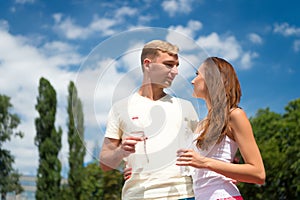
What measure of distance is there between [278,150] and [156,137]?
28.8 m

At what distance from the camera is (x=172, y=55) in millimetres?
2516

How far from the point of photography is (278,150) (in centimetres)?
3000

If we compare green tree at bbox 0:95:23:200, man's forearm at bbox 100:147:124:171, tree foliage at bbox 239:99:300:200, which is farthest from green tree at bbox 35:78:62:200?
man's forearm at bbox 100:147:124:171

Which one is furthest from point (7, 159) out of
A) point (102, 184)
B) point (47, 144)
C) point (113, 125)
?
point (113, 125)

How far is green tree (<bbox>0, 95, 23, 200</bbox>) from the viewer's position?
101ft

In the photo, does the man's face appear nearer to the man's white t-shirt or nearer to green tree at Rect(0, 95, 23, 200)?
the man's white t-shirt

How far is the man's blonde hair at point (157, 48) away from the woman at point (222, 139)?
18 cm

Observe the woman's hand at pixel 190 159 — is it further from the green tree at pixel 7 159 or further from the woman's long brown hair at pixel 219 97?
the green tree at pixel 7 159

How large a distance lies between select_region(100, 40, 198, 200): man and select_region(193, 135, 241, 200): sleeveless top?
53mm

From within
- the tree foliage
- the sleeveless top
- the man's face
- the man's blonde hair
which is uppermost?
the tree foliage

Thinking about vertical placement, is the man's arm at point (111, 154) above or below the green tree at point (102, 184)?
below

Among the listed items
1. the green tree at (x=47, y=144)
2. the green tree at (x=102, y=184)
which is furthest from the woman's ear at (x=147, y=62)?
the green tree at (x=102, y=184)

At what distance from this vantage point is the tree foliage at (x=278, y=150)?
2816 centimetres

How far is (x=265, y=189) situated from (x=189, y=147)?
29959 mm
